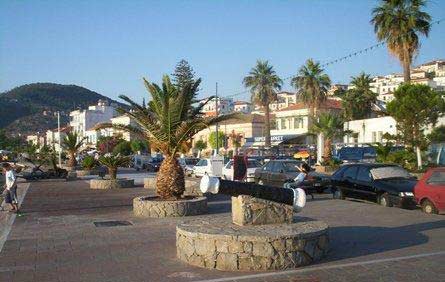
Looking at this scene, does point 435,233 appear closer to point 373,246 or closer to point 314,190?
point 373,246

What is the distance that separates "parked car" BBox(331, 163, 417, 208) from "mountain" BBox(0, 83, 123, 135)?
139 meters

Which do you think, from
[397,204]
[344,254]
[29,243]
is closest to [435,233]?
[344,254]

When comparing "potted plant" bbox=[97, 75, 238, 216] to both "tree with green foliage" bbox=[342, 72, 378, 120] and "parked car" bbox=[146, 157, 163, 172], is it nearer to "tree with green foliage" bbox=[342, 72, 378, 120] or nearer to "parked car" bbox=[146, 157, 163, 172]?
"parked car" bbox=[146, 157, 163, 172]

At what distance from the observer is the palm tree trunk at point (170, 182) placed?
1527cm

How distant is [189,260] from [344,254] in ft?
8.65

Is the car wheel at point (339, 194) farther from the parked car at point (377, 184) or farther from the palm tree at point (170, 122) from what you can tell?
the palm tree at point (170, 122)

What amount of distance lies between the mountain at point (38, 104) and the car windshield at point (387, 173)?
462 feet

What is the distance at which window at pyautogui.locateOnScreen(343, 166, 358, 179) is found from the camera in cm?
1739

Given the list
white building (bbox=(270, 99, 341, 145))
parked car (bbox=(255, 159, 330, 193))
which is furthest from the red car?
white building (bbox=(270, 99, 341, 145))

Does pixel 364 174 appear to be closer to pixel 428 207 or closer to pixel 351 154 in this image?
pixel 428 207

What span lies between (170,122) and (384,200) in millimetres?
6883

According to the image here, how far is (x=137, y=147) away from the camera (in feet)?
275

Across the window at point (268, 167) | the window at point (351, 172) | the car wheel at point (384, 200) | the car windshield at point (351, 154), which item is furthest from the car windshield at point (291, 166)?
the car windshield at point (351, 154)

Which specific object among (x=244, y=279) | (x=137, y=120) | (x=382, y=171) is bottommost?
(x=244, y=279)
